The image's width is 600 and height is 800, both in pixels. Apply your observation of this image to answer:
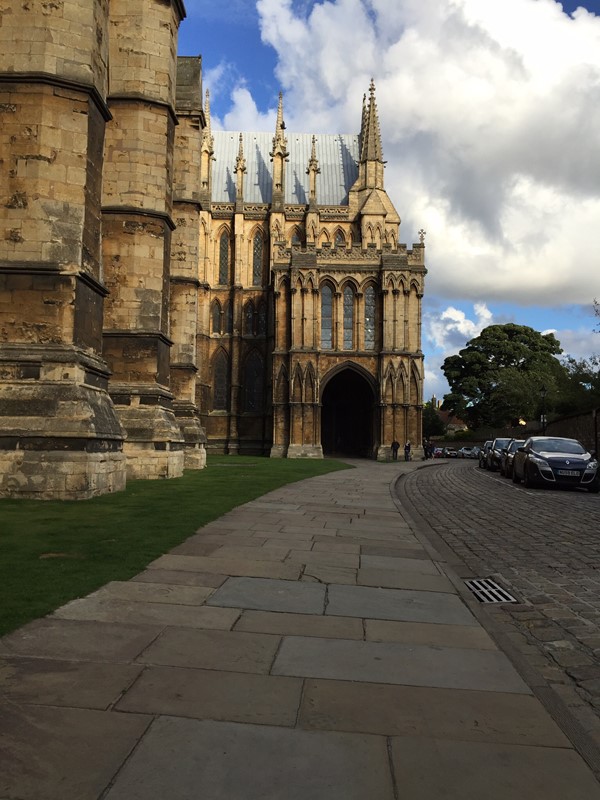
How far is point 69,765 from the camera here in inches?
89.8

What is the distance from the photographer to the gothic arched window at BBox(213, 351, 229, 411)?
51.4 m

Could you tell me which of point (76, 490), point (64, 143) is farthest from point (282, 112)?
point (76, 490)

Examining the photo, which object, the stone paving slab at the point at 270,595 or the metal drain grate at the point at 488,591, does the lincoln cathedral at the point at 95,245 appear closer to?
the stone paving slab at the point at 270,595

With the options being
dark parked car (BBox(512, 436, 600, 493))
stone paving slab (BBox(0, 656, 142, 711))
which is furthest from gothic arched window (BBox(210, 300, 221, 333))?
stone paving slab (BBox(0, 656, 142, 711))

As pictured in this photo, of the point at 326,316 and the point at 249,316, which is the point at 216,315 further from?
the point at 326,316

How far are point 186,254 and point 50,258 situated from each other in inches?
446

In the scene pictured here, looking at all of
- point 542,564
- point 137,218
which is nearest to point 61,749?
point 542,564

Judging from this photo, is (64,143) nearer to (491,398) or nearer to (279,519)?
(279,519)

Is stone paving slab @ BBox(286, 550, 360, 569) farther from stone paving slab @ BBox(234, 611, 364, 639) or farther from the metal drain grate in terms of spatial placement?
stone paving slab @ BBox(234, 611, 364, 639)

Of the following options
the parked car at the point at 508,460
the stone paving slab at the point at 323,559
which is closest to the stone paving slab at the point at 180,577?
the stone paving slab at the point at 323,559

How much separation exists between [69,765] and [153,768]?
10.7 inches

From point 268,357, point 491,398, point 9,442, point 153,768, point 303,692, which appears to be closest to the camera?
point 153,768

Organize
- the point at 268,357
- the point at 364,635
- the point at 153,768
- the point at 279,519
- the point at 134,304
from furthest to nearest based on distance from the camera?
1. the point at 268,357
2. the point at 134,304
3. the point at 279,519
4. the point at 364,635
5. the point at 153,768

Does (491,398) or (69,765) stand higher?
(491,398)
